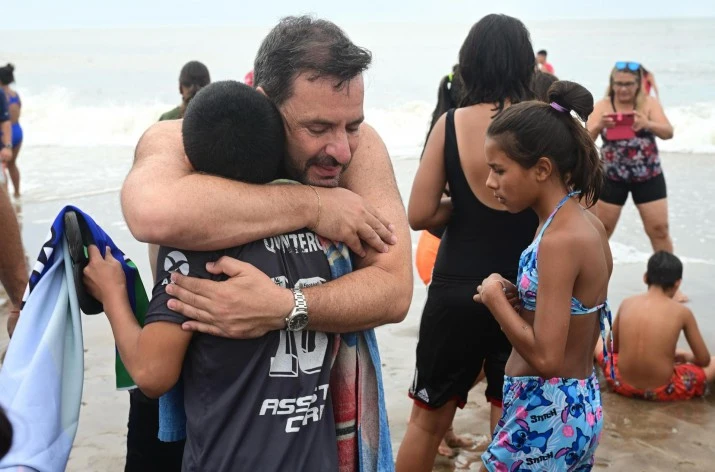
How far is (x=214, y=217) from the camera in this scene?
201 centimetres

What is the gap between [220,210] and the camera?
2.01 metres

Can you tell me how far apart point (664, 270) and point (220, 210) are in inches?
160

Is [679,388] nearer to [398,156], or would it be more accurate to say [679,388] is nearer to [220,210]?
[220,210]

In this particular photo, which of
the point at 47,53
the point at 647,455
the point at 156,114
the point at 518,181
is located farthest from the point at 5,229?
the point at 47,53

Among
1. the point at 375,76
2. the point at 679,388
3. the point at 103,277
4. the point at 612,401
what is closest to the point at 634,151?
the point at 679,388

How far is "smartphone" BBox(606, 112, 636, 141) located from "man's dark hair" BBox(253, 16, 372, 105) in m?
5.34

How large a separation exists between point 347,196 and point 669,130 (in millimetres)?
5578

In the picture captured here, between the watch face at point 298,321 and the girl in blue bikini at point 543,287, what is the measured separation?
1026 mm

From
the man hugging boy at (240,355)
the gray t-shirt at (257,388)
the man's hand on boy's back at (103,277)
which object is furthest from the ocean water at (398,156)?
the man's hand on boy's back at (103,277)

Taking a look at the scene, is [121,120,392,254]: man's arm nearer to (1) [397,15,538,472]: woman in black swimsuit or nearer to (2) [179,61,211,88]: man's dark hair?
(1) [397,15,538,472]: woman in black swimsuit

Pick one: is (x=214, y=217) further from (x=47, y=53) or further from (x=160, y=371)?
(x=47, y=53)

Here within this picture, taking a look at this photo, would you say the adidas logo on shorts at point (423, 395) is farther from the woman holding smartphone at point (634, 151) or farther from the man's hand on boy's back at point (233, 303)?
the woman holding smartphone at point (634, 151)

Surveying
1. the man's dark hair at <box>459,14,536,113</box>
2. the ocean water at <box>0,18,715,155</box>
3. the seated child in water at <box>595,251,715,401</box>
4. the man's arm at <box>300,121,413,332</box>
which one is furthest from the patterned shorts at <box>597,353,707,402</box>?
the man's arm at <box>300,121,413,332</box>

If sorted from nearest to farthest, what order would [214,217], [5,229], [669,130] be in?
[214,217] < [5,229] < [669,130]
